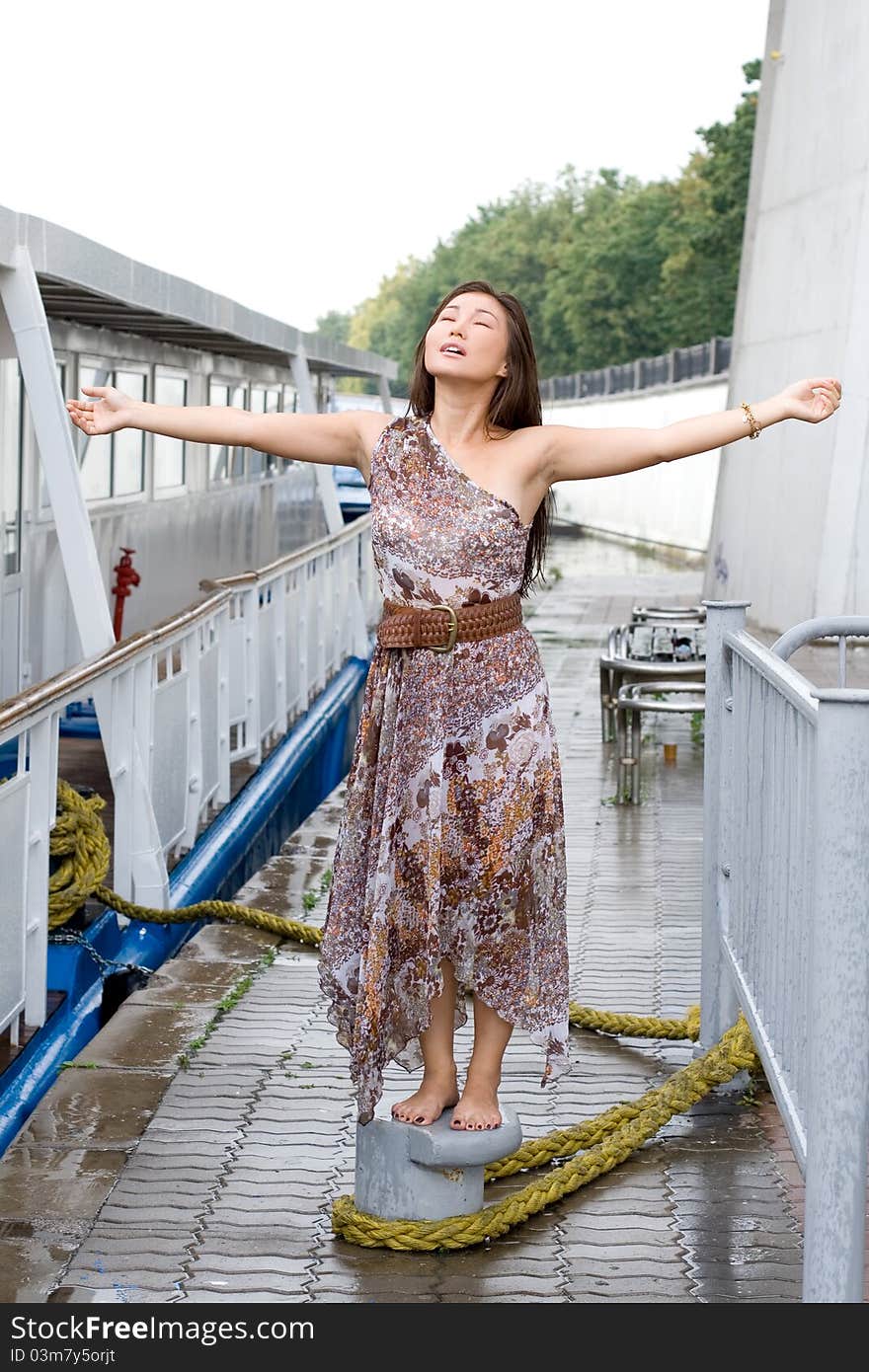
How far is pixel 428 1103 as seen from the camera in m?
4.06

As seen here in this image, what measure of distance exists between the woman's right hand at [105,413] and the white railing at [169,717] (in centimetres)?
137

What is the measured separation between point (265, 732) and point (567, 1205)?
24.6 ft

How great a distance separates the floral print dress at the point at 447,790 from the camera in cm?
Answer: 383

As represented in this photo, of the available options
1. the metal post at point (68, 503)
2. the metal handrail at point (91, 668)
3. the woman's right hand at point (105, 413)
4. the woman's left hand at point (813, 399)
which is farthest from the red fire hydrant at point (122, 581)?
the woman's left hand at point (813, 399)

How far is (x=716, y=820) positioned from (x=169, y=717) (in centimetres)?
343

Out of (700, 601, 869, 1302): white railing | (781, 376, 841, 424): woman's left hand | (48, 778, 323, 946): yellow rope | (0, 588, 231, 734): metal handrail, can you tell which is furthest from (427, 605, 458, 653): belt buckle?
(48, 778, 323, 946): yellow rope

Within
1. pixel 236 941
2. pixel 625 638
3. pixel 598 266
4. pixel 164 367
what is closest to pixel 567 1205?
pixel 236 941

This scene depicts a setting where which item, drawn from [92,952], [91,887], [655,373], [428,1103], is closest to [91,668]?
[91,887]

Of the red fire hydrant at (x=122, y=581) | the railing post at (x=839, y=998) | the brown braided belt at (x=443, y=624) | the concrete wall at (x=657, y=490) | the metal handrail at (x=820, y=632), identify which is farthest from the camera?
the concrete wall at (x=657, y=490)

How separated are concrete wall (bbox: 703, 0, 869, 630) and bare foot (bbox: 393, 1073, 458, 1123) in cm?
1163

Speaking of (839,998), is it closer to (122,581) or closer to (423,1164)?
(423,1164)

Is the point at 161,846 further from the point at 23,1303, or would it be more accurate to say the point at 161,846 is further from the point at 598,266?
A: the point at 598,266

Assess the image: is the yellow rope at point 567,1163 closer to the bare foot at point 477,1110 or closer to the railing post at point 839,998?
the bare foot at point 477,1110

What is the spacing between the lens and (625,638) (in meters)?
13.0
